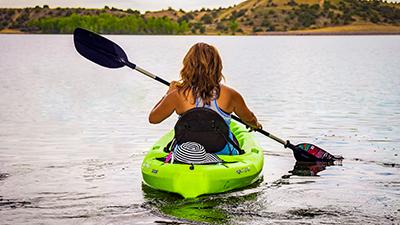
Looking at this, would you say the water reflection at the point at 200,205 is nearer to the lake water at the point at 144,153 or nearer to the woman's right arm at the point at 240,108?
the lake water at the point at 144,153

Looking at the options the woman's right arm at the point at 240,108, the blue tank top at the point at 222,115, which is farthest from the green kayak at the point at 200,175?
the woman's right arm at the point at 240,108

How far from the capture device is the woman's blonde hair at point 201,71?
9031 millimetres

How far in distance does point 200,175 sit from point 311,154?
315cm

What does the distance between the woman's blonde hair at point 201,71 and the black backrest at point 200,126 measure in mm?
169

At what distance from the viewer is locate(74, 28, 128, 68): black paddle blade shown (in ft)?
39.0

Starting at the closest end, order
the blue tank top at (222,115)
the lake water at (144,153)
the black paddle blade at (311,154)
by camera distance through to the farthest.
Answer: the lake water at (144,153) → the blue tank top at (222,115) → the black paddle blade at (311,154)

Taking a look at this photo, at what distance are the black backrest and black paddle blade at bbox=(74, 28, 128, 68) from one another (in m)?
2.92

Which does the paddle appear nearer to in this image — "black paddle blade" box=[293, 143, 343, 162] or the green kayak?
"black paddle blade" box=[293, 143, 343, 162]

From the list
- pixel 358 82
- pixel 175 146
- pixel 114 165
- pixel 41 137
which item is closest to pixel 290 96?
pixel 358 82

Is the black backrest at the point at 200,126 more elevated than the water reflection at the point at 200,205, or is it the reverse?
the black backrest at the point at 200,126

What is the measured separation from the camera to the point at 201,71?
356 inches

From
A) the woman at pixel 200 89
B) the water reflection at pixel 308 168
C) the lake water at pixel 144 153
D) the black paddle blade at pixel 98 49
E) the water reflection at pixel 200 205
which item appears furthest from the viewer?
the black paddle blade at pixel 98 49

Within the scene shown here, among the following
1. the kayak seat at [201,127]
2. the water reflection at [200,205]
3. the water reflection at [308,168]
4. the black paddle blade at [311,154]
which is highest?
the kayak seat at [201,127]

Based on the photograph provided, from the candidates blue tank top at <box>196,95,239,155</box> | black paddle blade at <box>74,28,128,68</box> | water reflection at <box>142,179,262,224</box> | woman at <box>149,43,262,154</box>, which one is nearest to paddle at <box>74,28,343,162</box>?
black paddle blade at <box>74,28,128,68</box>
